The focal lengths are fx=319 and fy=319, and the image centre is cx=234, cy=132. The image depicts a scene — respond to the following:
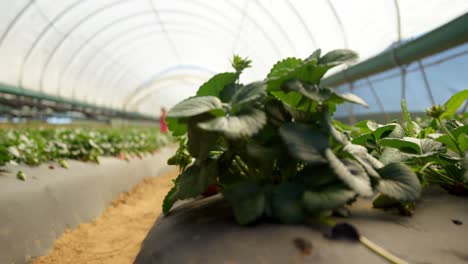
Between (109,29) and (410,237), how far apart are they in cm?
1963

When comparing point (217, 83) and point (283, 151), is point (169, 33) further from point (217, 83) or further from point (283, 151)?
point (283, 151)

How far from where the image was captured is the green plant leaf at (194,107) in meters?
0.83

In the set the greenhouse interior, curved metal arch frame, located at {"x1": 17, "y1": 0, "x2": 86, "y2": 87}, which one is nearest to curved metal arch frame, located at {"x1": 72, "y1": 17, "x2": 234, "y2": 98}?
curved metal arch frame, located at {"x1": 17, "y1": 0, "x2": 86, "y2": 87}

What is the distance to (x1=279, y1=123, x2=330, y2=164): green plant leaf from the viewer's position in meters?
0.83

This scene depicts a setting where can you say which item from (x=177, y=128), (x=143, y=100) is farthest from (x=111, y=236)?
(x=143, y=100)

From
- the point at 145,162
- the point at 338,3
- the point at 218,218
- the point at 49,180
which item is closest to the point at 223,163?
the point at 218,218

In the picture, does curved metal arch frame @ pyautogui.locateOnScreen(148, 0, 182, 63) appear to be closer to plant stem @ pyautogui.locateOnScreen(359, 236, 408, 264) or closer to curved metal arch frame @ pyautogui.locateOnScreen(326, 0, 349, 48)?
curved metal arch frame @ pyautogui.locateOnScreen(326, 0, 349, 48)

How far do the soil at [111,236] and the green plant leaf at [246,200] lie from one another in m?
1.48

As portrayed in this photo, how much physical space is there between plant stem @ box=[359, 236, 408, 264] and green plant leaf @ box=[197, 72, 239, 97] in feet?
2.06

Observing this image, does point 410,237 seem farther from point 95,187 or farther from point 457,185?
point 95,187

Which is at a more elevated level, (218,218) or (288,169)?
(288,169)

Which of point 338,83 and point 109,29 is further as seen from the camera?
point 109,29

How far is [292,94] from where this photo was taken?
1022 millimetres

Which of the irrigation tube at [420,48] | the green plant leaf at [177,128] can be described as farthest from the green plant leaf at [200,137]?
the irrigation tube at [420,48]
